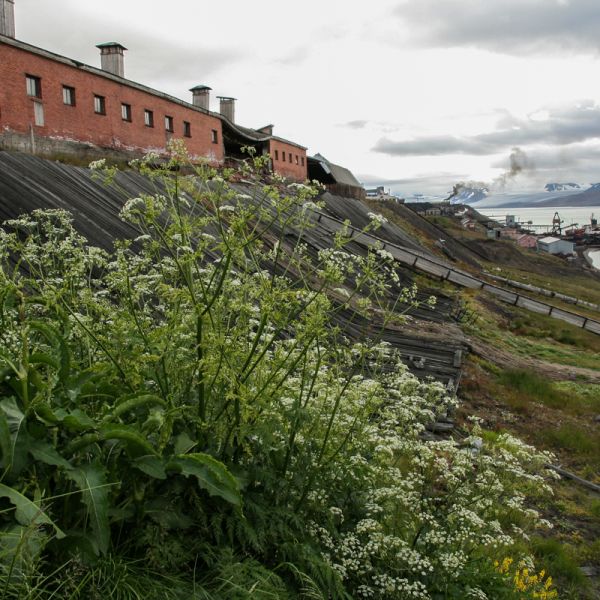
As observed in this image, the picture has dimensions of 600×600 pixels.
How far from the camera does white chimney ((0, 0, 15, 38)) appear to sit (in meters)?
17.9

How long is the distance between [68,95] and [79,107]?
0.50 metres

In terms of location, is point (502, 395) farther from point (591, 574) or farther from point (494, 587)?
point (494, 587)

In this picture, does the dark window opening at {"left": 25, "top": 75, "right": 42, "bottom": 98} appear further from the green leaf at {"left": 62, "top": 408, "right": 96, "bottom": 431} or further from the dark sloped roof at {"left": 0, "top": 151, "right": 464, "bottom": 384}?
the green leaf at {"left": 62, "top": 408, "right": 96, "bottom": 431}

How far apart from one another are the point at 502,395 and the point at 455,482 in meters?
10.00

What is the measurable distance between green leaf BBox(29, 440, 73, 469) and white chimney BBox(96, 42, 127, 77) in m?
25.2

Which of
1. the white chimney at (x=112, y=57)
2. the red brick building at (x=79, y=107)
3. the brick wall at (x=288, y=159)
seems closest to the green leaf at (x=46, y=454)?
the red brick building at (x=79, y=107)

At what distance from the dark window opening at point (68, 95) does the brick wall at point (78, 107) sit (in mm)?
125

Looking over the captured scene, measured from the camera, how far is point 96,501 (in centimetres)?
279

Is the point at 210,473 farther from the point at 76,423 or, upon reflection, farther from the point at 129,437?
the point at 76,423

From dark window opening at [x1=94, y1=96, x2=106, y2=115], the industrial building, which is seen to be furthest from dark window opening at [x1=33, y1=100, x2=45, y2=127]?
the industrial building

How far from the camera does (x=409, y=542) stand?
13.3 ft

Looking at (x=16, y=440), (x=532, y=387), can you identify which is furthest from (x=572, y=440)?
(x=16, y=440)

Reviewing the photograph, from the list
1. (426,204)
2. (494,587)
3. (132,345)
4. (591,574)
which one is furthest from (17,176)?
(426,204)

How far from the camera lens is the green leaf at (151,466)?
2967 mm
